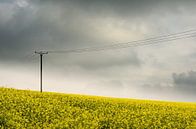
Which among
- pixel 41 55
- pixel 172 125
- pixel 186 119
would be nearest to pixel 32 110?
pixel 172 125

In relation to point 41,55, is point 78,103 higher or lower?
lower

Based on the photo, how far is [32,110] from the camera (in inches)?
1133

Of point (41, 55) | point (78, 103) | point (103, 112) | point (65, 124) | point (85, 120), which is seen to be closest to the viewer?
point (65, 124)

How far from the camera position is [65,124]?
Result: 991 inches

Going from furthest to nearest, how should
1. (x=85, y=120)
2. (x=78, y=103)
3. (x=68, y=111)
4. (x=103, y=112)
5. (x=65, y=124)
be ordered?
(x=78, y=103), (x=103, y=112), (x=68, y=111), (x=85, y=120), (x=65, y=124)

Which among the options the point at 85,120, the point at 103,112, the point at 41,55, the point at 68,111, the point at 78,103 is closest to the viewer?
the point at 85,120

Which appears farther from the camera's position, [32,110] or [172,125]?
[172,125]

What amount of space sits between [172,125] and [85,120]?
6871mm

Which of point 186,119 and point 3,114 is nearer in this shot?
point 3,114

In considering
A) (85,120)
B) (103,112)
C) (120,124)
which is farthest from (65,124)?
(103,112)

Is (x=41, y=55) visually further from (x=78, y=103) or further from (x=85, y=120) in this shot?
(x=85, y=120)

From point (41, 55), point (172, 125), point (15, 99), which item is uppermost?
point (41, 55)

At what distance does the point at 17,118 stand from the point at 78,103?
13008mm

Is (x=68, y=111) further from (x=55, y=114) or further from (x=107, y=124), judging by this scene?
(x=107, y=124)
